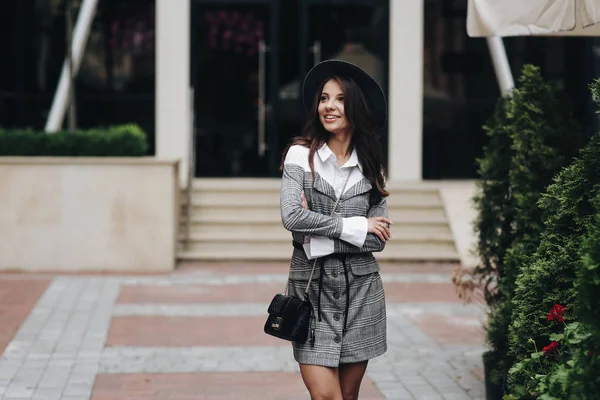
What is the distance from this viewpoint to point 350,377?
4.71 m

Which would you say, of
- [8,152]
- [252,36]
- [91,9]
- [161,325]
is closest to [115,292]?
[161,325]

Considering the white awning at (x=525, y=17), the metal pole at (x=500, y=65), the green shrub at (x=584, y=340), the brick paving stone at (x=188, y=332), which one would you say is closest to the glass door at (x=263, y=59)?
the metal pole at (x=500, y=65)

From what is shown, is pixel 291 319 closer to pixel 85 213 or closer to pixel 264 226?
pixel 85 213

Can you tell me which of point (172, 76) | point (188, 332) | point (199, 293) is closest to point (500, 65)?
point (172, 76)

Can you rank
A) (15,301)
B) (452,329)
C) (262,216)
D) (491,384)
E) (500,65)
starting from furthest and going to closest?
(500,65)
(262,216)
(15,301)
(452,329)
(491,384)

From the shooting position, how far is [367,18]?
1605cm

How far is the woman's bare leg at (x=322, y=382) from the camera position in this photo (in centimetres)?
455

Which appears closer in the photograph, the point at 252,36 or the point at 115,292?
the point at 115,292

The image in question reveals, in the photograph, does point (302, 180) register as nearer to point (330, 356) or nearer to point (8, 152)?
point (330, 356)

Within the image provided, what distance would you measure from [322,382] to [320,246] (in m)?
0.57

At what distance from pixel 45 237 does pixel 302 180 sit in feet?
26.6

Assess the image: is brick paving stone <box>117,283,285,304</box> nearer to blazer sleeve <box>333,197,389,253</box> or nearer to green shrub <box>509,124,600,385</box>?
green shrub <box>509,124,600,385</box>

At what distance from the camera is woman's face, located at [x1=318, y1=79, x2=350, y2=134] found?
469cm

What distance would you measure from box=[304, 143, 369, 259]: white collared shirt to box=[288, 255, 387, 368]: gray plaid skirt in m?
0.08
